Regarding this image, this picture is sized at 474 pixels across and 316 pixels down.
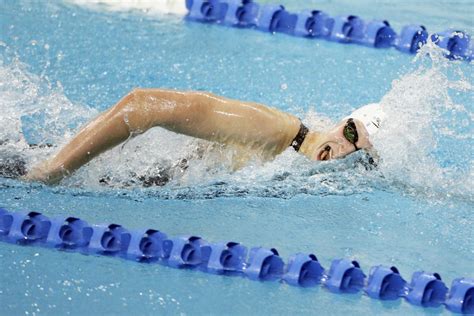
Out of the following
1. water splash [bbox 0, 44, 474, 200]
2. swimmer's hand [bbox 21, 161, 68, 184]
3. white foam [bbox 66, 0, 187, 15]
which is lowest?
swimmer's hand [bbox 21, 161, 68, 184]

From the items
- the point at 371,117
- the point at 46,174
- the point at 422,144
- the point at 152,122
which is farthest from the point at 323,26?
the point at 46,174

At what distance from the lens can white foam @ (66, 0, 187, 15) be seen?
6.16m

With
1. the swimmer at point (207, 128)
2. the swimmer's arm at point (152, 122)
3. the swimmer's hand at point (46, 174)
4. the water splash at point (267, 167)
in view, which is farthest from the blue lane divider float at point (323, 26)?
the swimmer's hand at point (46, 174)

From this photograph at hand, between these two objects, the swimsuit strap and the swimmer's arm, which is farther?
the swimsuit strap

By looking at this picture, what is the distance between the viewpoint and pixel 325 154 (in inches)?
155

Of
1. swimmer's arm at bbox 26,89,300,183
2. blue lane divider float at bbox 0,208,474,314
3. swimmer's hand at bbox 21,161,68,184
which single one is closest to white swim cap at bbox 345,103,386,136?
swimmer's arm at bbox 26,89,300,183

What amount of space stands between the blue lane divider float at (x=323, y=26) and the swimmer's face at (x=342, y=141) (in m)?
1.76

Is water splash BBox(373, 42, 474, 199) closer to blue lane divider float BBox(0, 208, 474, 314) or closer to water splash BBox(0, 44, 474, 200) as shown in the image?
water splash BBox(0, 44, 474, 200)

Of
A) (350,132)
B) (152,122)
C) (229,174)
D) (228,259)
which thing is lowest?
(228,259)

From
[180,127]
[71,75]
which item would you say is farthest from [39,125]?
[180,127]

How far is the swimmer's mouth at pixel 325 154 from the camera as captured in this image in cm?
393

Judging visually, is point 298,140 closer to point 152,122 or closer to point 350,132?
point 350,132

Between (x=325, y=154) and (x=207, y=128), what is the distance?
507mm

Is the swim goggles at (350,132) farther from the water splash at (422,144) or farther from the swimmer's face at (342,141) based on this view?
the water splash at (422,144)
